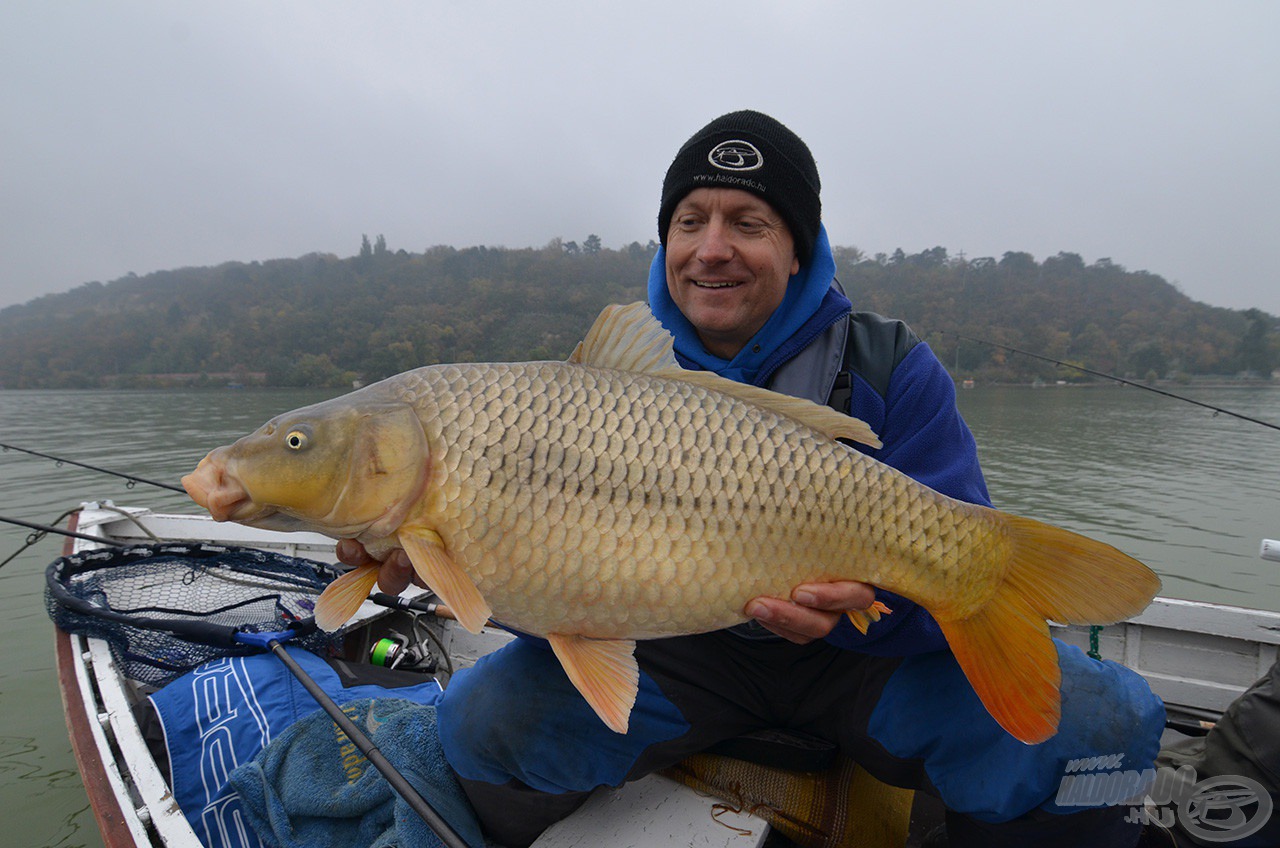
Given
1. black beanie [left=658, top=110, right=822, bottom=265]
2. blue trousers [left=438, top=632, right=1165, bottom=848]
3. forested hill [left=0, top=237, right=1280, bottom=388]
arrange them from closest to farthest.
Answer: blue trousers [left=438, top=632, right=1165, bottom=848]
black beanie [left=658, top=110, right=822, bottom=265]
forested hill [left=0, top=237, right=1280, bottom=388]

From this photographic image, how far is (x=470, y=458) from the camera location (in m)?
1.22

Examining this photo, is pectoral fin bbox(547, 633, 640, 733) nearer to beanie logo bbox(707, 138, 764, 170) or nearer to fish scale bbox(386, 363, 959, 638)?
fish scale bbox(386, 363, 959, 638)

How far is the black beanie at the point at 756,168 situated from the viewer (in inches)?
71.1

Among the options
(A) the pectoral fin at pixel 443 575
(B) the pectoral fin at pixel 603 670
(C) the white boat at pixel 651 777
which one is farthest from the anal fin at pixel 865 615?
(A) the pectoral fin at pixel 443 575

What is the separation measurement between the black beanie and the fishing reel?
2192mm

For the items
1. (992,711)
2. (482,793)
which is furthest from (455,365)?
(992,711)

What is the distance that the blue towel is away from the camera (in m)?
1.67

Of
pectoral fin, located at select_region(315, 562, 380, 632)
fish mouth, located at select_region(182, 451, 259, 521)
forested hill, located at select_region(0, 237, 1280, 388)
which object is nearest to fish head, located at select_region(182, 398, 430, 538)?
fish mouth, located at select_region(182, 451, 259, 521)

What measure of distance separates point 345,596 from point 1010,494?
12889mm

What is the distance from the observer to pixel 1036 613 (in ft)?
4.19

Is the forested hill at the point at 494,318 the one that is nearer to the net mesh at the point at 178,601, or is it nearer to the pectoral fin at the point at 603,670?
the net mesh at the point at 178,601

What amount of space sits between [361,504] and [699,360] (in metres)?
1.01

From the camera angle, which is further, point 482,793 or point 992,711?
point 482,793

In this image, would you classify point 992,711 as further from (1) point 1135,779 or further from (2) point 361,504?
(2) point 361,504
